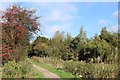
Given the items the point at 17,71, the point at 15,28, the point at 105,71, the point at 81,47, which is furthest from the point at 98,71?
the point at 81,47

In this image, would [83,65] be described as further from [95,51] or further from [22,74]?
[95,51]

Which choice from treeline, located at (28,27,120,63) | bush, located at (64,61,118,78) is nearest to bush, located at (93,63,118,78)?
bush, located at (64,61,118,78)

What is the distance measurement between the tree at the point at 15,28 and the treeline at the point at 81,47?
558cm

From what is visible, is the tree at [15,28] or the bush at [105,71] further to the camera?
the tree at [15,28]

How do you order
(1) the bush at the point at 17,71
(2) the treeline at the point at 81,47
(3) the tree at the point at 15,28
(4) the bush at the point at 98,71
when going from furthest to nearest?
(2) the treeline at the point at 81,47, (3) the tree at the point at 15,28, (4) the bush at the point at 98,71, (1) the bush at the point at 17,71

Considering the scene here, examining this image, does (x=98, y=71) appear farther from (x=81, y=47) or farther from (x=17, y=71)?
(x=81, y=47)

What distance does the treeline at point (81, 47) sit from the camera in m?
25.6

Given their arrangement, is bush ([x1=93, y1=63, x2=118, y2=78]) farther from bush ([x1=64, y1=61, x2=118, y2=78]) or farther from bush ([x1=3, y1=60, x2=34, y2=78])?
bush ([x1=3, y1=60, x2=34, y2=78])

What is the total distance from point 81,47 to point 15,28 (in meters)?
16.7

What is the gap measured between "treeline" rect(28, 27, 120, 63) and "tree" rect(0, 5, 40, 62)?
558 cm

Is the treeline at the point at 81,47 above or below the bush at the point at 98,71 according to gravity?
above

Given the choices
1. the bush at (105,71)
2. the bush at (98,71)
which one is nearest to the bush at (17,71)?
the bush at (98,71)

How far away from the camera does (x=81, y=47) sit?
35.8 metres

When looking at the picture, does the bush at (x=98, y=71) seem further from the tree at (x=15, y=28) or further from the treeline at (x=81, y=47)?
the tree at (x=15, y=28)
